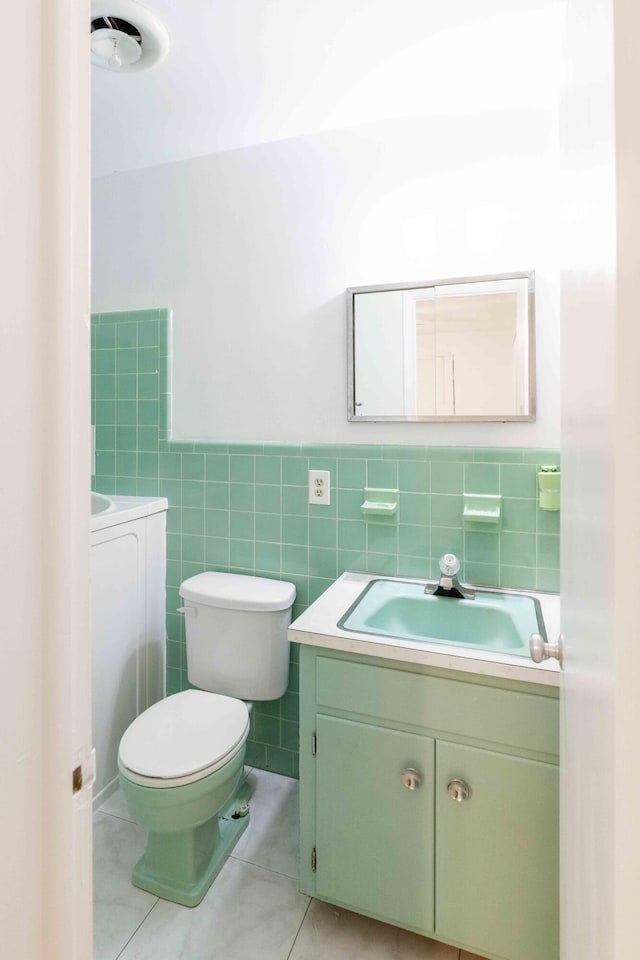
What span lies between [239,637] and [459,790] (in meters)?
0.85

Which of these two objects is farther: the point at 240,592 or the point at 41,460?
the point at 240,592

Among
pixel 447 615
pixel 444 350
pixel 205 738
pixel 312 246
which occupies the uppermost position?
pixel 312 246

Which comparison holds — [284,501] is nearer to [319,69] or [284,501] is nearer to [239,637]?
[239,637]

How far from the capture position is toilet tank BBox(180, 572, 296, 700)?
5.45 ft

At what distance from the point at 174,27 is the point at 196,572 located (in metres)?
1.73

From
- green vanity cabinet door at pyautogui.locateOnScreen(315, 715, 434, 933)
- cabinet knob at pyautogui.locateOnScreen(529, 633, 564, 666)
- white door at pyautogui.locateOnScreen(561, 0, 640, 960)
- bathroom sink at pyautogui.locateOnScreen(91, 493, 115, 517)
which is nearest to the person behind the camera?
white door at pyautogui.locateOnScreen(561, 0, 640, 960)

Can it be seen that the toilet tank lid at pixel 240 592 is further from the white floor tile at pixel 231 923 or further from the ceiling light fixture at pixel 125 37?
the ceiling light fixture at pixel 125 37

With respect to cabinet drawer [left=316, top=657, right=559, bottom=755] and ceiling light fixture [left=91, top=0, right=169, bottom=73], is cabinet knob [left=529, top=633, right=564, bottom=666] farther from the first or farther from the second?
ceiling light fixture [left=91, top=0, right=169, bottom=73]

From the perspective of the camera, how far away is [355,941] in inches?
49.9

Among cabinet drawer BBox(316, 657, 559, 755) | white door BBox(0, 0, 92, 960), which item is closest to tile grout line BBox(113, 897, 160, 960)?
cabinet drawer BBox(316, 657, 559, 755)

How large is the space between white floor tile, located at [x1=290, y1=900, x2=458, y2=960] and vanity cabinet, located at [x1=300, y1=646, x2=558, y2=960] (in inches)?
4.5

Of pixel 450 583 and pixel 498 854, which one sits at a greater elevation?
pixel 450 583

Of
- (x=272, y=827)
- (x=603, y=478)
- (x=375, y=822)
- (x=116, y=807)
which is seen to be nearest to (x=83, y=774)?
(x=603, y=478)

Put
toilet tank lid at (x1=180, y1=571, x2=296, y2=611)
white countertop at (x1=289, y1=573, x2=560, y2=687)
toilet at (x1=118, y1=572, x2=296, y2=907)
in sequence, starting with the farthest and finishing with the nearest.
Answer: toilet tank lid at (x1=180, y1=571, x2=296, y2=611), toilet at (x1=118, y1=572, x2=296, y2=907), white countertop at (x1=289, y1=573, x2=560, y2=687)
